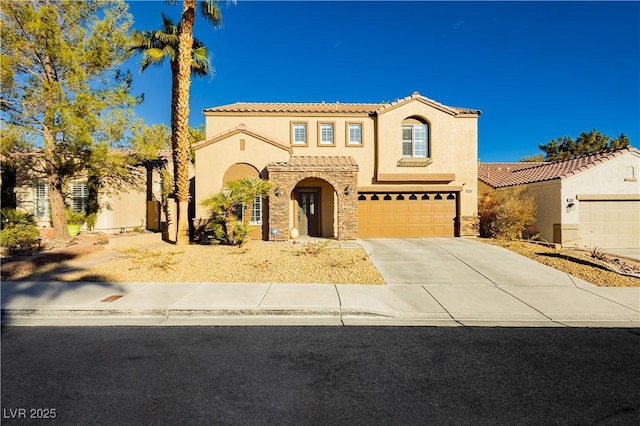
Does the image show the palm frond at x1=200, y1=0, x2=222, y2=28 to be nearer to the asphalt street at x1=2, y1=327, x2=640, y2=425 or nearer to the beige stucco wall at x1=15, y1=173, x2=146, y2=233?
the beige stucco wall at x1=15, y1=173, x2=146, y2=233

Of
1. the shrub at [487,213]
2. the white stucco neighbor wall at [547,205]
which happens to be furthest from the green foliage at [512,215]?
the white stucco neighbor wall at [547,205]

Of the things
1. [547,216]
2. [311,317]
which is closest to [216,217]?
[311,317]

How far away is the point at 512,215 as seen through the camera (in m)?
15.2

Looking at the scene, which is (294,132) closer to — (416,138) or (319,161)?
(319,161)

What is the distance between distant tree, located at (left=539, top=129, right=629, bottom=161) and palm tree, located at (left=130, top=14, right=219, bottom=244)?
37.1m

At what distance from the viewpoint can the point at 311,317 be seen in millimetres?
6184

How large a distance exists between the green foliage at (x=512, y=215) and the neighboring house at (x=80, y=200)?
20170 mm

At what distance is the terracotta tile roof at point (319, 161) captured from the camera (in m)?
15.4

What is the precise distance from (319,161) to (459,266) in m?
8.60

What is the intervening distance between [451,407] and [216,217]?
42.6 ft

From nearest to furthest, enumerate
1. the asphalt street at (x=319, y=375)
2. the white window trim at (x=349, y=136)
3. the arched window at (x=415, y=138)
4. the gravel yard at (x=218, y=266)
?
1. the asphalt street at (x=319, y=375)
2. the gravel yard at (x=218, y=266)
3. the arched window at (x=415, y=138)
4. the white window trim at (x=349, y=136)

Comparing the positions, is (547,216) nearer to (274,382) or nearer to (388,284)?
(388,284)

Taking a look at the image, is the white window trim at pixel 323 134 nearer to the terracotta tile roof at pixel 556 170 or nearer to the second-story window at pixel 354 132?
the second-story window at pixel 354 132

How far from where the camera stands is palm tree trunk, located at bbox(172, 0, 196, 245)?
12930 mm
